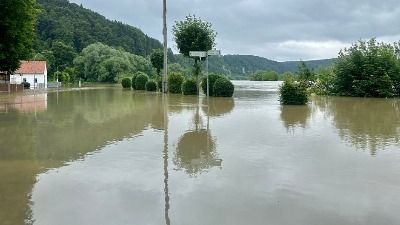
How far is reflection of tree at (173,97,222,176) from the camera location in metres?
7.16

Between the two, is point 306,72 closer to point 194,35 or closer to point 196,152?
point 194,35

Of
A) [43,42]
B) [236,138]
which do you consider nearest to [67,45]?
[43,42]

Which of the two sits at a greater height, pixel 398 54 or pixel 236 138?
pixel 398 54

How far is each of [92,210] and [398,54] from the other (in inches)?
1277

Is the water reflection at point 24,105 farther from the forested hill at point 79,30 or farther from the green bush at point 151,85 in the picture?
the forested hill at point 79,30

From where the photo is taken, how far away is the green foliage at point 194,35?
107 ft

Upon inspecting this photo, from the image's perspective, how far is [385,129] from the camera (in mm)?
12031

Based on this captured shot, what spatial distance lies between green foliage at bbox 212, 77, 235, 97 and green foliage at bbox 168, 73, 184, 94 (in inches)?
250

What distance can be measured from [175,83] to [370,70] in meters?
15.8

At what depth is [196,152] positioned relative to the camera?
8500 mm

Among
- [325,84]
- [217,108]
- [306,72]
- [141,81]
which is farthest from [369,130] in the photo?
[141,81]

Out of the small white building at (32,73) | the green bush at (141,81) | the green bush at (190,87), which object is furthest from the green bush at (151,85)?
the small white building at (32,73)

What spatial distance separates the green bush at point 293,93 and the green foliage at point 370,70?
10.4m

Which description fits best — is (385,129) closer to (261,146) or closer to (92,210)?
(261,146)
